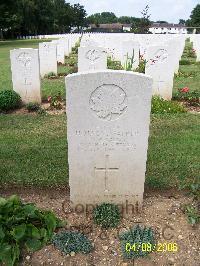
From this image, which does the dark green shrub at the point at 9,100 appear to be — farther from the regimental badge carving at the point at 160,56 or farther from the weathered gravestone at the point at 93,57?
the regimental badge carving at the point at 160,56

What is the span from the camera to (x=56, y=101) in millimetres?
9062

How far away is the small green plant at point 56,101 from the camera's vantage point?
8.90 metres

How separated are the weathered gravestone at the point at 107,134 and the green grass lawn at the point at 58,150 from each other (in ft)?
2.47

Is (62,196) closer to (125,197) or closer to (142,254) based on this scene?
(125,197)

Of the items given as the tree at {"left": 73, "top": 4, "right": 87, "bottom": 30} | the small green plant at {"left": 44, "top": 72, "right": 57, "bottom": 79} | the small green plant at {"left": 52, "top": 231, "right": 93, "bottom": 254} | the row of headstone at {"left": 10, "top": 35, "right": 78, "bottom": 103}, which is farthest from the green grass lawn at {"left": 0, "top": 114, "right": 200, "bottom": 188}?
the tree at {"left": 73, "top": 4, "right": 87, "bottom": 30}

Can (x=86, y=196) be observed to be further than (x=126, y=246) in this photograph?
Yes

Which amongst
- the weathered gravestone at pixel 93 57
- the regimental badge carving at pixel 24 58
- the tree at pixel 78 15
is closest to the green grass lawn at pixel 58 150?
the regimental badge carving at pixel 24 58

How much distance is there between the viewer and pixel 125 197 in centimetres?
421

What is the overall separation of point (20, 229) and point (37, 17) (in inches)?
2621

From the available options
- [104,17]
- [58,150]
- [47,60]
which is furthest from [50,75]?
[104,17]

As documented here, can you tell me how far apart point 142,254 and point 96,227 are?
0.63 meters

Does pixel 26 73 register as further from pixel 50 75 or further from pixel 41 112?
pixel 50 75

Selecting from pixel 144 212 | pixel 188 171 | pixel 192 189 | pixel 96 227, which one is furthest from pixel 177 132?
pixel 96 227
